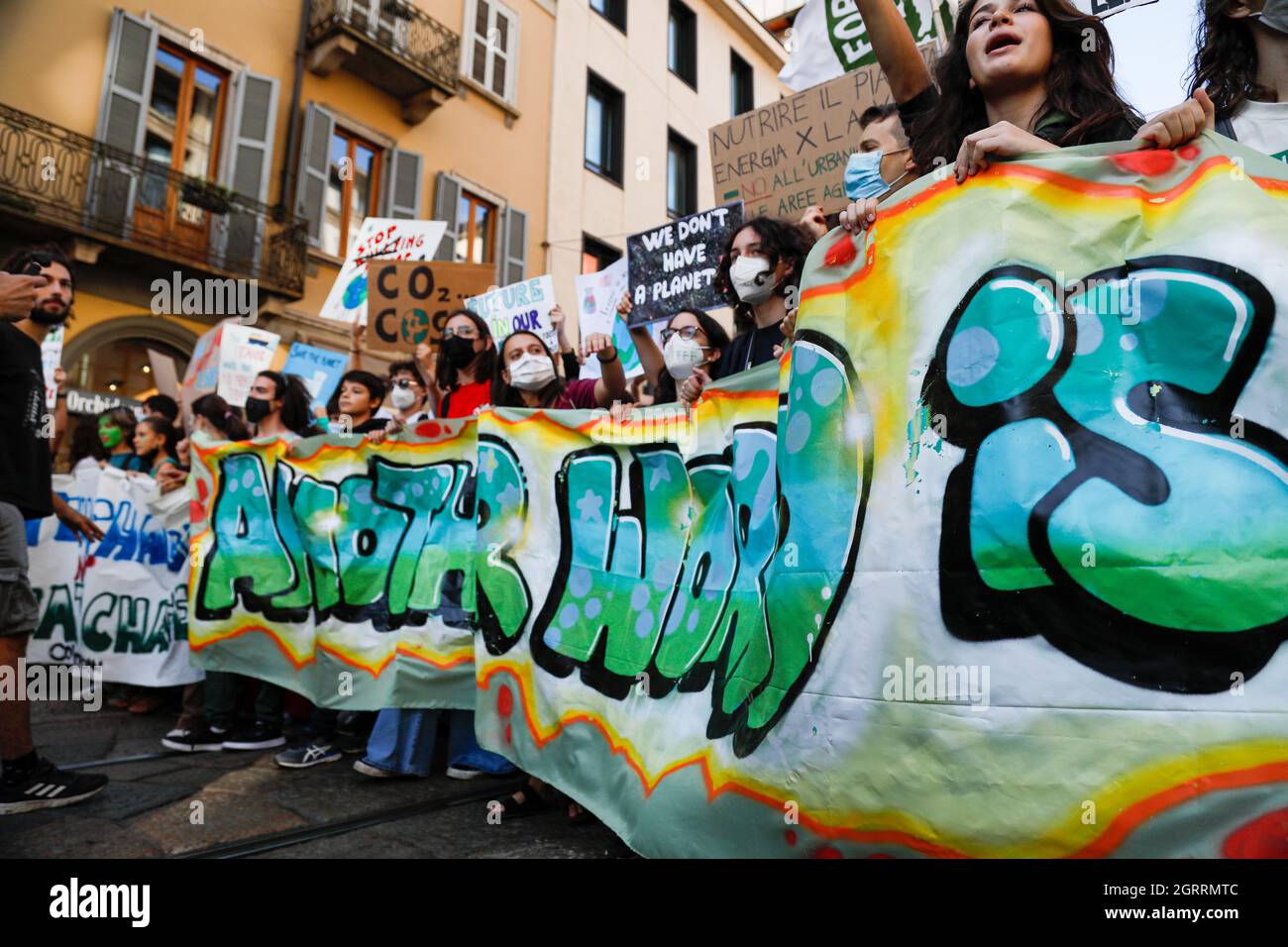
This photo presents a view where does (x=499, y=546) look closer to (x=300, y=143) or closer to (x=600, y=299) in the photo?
(x=600, y=299)

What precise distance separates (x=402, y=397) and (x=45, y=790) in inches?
97.7

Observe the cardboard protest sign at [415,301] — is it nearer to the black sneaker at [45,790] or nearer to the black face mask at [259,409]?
the black face mask at [259,409]

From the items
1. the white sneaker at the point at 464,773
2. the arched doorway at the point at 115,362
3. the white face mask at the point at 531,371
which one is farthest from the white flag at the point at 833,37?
the arched doorway at the point at 115,362

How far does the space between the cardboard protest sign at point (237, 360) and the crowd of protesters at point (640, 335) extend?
1.21 m

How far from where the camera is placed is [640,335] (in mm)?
3729

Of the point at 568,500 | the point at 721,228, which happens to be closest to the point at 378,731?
the point at 568,500

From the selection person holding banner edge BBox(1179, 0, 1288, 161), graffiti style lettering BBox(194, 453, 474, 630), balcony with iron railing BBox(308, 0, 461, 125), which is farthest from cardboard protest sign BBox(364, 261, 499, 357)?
balcony with iron railing BBox(308, 0, 461, 125)

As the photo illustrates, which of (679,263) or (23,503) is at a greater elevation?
(679,263)

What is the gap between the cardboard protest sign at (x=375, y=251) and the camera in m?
6.72

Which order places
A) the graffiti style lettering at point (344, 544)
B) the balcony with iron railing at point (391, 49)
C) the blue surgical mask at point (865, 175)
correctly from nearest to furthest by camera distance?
the blue surgical mask at point (865, 175) → the graffiti style lettering at point (344, 544) → the balcony with iron railing at point (391, 49)

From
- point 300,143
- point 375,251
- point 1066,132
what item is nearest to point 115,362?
point 300,143

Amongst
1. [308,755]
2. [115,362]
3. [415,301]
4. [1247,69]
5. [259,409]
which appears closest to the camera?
[1247,69]

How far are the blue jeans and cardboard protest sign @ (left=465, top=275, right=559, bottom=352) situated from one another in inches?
134
